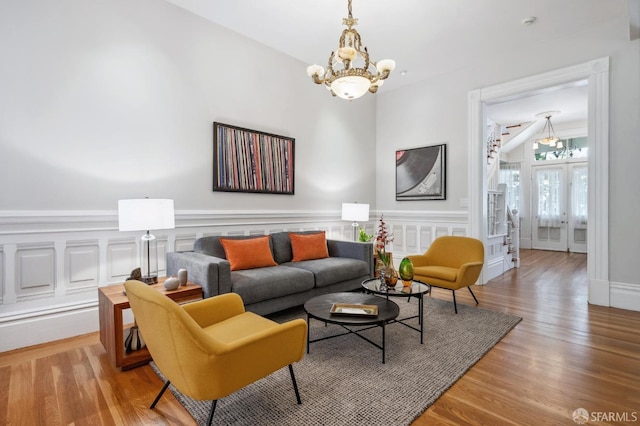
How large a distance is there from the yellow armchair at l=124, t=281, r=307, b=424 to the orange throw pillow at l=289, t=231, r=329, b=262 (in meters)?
2.25

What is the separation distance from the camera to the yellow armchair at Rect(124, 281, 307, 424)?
4.46 ft

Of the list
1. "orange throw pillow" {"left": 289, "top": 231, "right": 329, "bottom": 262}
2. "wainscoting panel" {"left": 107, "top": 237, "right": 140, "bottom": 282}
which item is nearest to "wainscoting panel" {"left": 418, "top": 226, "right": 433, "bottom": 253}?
"orange throw pillow" {"left": 289, "top": 231, "right": 329, "bottom": 262}

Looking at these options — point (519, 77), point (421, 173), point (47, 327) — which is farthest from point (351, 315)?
point (519, 77)

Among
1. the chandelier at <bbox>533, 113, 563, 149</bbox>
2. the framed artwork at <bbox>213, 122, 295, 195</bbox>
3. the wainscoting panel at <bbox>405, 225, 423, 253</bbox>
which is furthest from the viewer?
the chandelier at <bbox>533, 113, 563, 149</bbox>

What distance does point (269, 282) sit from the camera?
2.99 meters

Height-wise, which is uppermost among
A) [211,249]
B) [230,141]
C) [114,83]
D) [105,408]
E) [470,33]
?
[470,33]

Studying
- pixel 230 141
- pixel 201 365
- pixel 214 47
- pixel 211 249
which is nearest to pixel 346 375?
pixel 201 365

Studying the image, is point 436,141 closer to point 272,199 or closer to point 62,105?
point 272,199

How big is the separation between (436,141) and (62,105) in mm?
4831

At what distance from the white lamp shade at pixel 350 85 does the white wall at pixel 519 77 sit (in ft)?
Answer: 9.22

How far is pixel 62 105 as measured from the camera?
274 cm

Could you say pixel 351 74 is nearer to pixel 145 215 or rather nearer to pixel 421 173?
pixel 145 215

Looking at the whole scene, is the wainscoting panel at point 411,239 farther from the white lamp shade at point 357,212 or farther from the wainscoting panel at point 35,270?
the wainscoting panel at point 35,270

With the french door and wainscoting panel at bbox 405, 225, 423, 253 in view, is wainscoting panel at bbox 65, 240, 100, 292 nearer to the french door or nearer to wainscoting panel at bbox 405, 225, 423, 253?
wainscoting panel at bbox 405, 225, 423, 253
